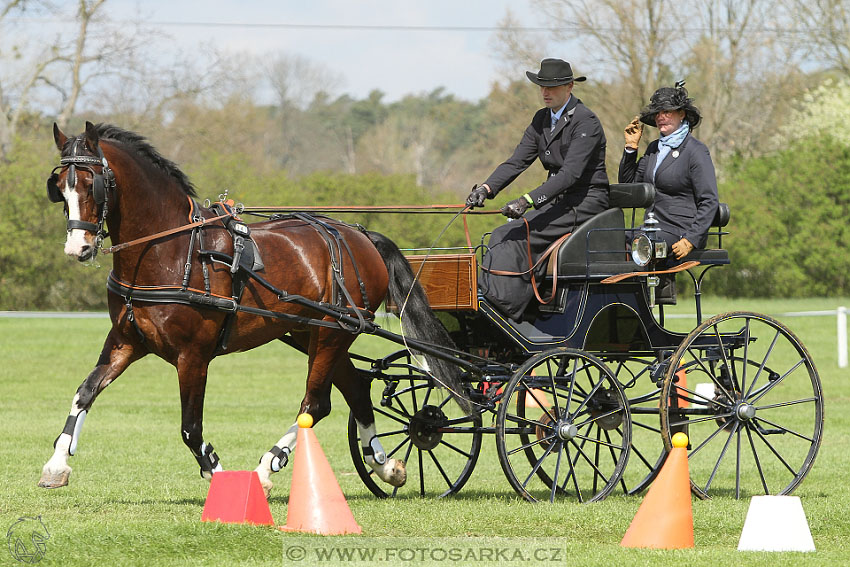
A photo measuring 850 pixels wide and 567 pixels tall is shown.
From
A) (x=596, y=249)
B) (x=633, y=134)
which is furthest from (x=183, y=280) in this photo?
(x=633, y=134)

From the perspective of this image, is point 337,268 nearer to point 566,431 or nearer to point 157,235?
point 157,235

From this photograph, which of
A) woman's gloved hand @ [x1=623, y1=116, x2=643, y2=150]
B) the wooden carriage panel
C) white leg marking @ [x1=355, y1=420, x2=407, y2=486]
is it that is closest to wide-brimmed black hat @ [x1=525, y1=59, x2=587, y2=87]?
woman's gloved hand @ [x1=623, y1=116, x2=643, y2=150]

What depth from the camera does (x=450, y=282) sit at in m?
7.79

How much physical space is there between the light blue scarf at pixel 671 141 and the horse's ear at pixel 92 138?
3.86 m

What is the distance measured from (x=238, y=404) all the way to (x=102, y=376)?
29.0 ft

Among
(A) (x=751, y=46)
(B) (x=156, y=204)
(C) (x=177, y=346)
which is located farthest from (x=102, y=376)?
(A) (x=751, y=46)

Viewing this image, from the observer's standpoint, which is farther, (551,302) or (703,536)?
(551,302)

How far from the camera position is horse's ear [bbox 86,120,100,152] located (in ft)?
21.1

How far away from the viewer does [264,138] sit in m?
76.8

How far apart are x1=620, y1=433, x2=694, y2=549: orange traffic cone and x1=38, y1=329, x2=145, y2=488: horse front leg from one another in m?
3.03

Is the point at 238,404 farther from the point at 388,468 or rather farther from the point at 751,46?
the point at 751,46

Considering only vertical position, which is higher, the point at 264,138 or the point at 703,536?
the point at 264,138

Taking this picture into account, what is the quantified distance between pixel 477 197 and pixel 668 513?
2445 millimetres

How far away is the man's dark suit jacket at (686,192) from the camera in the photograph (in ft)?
25.9
